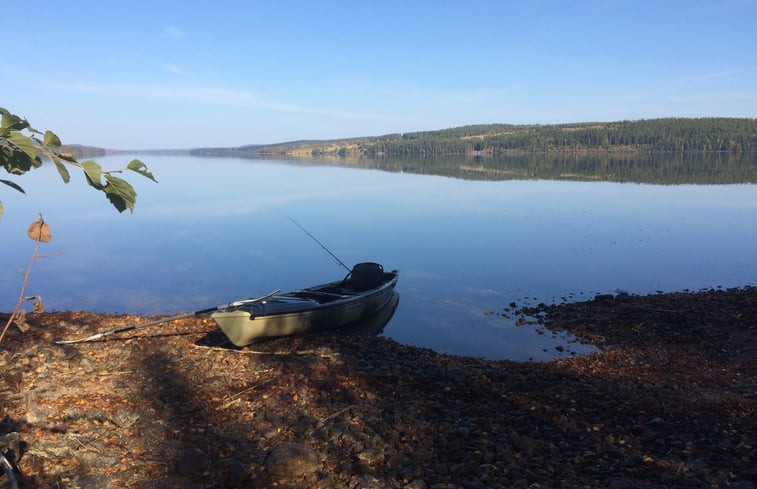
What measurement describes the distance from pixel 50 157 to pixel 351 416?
5.83 m

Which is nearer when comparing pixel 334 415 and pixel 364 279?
pixel 334 415

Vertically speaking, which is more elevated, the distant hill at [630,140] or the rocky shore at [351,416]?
the distant hill at [630,140]

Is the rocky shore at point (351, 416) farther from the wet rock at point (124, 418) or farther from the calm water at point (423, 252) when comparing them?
the calm water at point (423, 252)

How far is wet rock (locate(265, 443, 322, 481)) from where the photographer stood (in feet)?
19.2

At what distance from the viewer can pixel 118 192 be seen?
7.53 feet

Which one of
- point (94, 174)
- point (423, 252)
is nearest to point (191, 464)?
point (94, 174)

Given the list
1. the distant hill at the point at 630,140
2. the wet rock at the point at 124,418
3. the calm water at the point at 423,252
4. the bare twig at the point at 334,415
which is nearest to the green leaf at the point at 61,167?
the wet rock at the point at 124,418

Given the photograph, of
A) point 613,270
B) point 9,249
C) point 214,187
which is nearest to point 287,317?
point 613,270

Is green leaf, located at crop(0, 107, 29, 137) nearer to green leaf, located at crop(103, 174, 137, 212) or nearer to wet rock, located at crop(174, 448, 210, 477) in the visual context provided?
green leaf, located at crop(103, 174, 137, 212)

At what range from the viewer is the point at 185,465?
227 inches

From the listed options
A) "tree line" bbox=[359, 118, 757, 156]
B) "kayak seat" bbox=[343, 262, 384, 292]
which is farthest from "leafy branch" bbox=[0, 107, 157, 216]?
"tree line" bbox=[359, 118, 757, 156]

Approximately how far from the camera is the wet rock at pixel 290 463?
5.86m

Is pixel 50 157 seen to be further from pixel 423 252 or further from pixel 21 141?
pixel 423 252

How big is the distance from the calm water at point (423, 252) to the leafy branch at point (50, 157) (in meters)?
11.9
